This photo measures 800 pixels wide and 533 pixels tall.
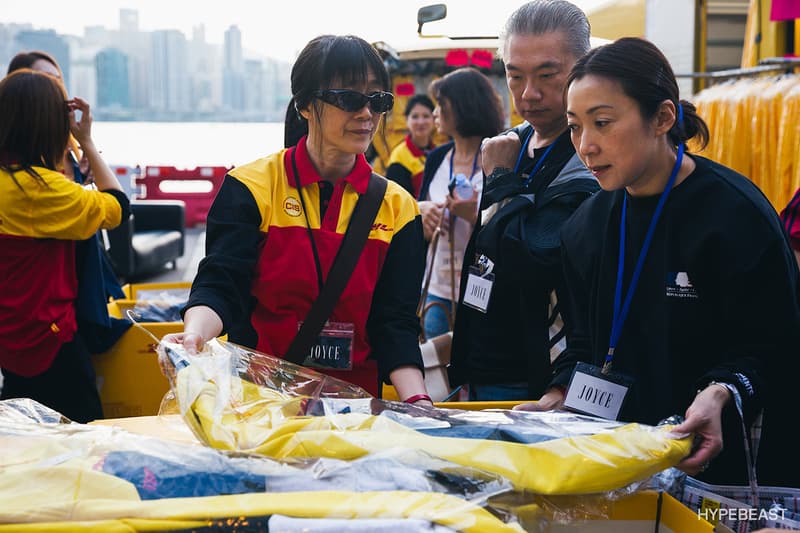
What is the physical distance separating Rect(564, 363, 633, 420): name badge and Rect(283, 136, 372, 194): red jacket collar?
2.50 feet

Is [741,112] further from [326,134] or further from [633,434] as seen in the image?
[633,434]

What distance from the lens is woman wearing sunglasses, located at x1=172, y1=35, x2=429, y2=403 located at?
2178 millimetres

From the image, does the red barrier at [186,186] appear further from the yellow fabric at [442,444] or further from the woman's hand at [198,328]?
the yellow fabric at [442,444]

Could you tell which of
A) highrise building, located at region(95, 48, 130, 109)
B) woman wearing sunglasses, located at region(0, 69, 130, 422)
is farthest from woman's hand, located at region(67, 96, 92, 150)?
highrise building, located at region(95, 48, 130, 109)

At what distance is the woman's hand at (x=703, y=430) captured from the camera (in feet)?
4.87

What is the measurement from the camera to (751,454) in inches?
70.8

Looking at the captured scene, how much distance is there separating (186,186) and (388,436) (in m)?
13.7

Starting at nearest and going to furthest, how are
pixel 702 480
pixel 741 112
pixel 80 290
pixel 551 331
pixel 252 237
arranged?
pixel 702 480 → pixel 252 237 → pixel 551 331 → pixel 80 290 → pixel 741 112

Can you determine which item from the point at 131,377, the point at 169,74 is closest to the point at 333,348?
the point at 131,377

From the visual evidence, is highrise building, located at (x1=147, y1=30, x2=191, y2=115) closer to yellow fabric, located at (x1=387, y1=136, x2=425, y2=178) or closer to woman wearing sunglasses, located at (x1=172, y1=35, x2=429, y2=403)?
yellow fabric, located at (x1=387, y1=136, x2=425, y2=178)

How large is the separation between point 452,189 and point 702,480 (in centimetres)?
204

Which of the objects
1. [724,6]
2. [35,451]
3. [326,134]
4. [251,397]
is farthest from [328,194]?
[724,6]

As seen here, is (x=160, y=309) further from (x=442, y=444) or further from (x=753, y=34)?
(x=753, y=34)

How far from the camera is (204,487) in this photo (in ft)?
4.08
